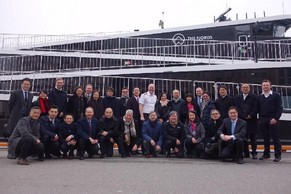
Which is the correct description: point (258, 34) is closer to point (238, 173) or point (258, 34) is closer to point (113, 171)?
point (238, 173)

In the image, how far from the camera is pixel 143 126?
6.97 m

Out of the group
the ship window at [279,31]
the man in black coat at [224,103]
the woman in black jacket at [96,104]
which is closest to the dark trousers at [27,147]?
the woman in black jacket at [96,104]

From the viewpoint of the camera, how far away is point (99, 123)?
683 centimetres

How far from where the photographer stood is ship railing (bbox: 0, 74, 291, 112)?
34.0 feet

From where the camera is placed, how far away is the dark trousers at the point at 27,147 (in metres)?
5.68

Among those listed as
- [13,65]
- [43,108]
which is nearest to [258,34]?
[43,108]

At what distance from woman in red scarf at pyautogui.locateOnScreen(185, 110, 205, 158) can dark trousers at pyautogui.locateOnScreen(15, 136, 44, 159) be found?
11.4 feet

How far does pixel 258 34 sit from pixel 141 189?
1177 cm

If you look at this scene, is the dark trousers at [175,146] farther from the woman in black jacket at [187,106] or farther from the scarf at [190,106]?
the scarf at [190,106]

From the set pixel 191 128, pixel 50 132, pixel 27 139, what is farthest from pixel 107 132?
pixel 191 128

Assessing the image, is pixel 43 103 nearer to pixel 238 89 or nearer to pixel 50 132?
pixel 50 132

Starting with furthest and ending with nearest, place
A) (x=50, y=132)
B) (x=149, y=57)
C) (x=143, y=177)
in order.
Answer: (x=149, y=57), (x=50, y=132), (x=143, y=177)

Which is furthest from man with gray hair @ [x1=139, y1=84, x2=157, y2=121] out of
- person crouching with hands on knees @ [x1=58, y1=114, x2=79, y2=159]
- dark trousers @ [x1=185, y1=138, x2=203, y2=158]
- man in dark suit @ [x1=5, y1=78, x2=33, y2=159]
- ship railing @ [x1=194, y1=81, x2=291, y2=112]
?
ship railing @ [x1=194, y1=81, x2=291, y2=112]

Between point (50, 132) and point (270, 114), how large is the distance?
17.2 ft
